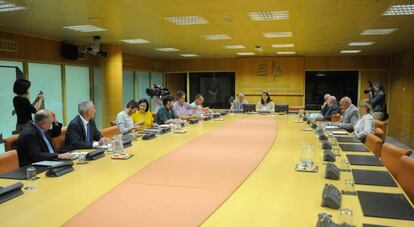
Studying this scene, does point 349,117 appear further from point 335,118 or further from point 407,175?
point 407,175

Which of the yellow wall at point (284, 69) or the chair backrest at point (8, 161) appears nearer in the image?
the chair backrest at point (8, 161)

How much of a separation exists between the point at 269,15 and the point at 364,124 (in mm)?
2117

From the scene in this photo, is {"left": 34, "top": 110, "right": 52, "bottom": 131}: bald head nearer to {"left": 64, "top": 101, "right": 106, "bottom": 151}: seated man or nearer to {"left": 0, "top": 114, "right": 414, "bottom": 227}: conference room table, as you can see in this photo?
{"left": 64, "top": 101, "right": 106, "bottom": 151}: seated man

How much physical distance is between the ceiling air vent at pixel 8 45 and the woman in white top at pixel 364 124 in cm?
619

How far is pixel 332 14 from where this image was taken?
16.0ft

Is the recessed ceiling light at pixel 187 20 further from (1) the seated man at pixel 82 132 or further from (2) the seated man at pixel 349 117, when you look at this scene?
(2) the seated man at pixel 349 117

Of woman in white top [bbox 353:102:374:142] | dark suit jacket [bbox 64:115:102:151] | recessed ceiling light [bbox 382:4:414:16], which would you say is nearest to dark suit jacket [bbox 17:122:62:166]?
dark suit jacket [bbox 64:115:102:151]

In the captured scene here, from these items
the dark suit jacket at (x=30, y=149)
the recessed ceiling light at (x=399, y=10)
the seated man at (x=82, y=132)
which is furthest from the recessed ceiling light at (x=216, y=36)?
the dark suit jacket at (x=30, y=149)

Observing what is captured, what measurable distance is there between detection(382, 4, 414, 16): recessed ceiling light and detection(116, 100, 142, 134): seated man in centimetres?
383

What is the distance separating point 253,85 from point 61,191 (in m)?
10.7

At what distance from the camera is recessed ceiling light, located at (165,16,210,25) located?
17.4 feet

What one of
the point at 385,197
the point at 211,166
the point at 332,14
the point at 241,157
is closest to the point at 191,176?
the point at 211,166

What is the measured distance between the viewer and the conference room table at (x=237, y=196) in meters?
1.69

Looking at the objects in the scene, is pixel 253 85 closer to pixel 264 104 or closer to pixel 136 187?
pixel 264 104
